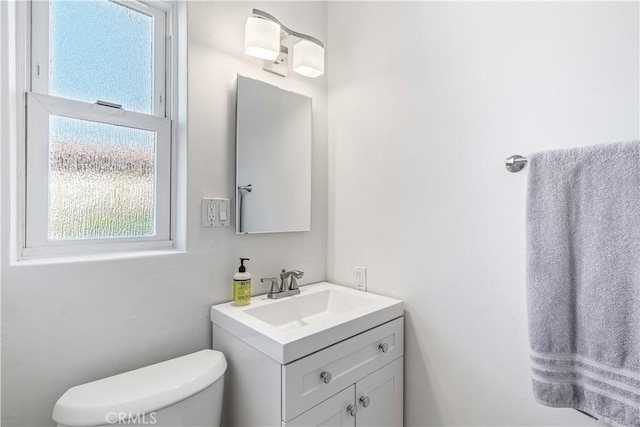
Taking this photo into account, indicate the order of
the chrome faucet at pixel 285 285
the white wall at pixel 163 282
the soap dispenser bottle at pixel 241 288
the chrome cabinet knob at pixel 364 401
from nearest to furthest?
the white wall at pixel 163 282 → the chrome cabinet knob at pixel 364 401 → the soap dispenser bottle at pixel 241 288 → the chrome faucet at pixel 285 285

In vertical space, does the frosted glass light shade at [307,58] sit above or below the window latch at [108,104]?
above

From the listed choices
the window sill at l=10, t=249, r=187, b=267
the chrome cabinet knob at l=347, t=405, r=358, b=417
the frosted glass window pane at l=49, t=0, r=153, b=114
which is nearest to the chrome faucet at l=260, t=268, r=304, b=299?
the window sill at l=10, t=249, r=187, b=267

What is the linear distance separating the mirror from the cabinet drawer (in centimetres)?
62

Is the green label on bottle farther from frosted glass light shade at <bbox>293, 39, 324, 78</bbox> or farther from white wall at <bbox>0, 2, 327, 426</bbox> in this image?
frosted glass light shade at <bbox>293, 39, 324, 78</bbox>

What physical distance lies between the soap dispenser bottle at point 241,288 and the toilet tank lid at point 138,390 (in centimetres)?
22

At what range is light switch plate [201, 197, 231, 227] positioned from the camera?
1279 millimetres

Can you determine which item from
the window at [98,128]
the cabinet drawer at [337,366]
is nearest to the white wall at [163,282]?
the window at [98,128]

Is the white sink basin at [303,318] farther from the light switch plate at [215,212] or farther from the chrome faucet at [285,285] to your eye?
the light switch plate at [215,212]

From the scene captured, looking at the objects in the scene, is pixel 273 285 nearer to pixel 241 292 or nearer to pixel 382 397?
pixel 241 292

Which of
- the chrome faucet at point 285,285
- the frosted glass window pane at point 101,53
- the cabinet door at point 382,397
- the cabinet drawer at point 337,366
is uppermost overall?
the frosted glass window pane at point 101,53

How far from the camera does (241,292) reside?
1293 millimetres

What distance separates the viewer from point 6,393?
898 millimetres

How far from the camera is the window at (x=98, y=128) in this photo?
1.02 meters

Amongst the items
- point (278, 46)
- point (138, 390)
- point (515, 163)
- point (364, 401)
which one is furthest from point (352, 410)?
point (278, 46)
